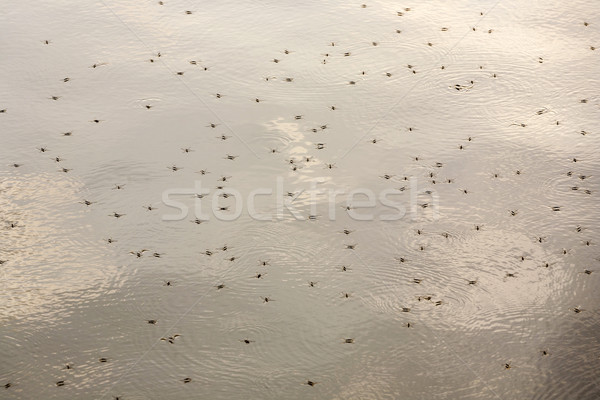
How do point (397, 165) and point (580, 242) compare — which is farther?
point (397, 165)

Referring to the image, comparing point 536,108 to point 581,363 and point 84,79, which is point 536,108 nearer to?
point 581,363

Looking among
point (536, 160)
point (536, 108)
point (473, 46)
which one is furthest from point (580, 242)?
point (473, 46)

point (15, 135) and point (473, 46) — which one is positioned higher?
point (473, 46)

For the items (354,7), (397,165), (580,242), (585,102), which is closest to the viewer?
(580,242)

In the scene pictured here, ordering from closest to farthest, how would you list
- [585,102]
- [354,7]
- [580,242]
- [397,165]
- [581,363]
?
[581,363] → [580,242] → [397,165] → [585,102] → [354,7]

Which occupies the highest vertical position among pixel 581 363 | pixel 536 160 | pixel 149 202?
pixel 536 160

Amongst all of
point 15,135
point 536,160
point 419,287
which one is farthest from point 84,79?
point 536,160
